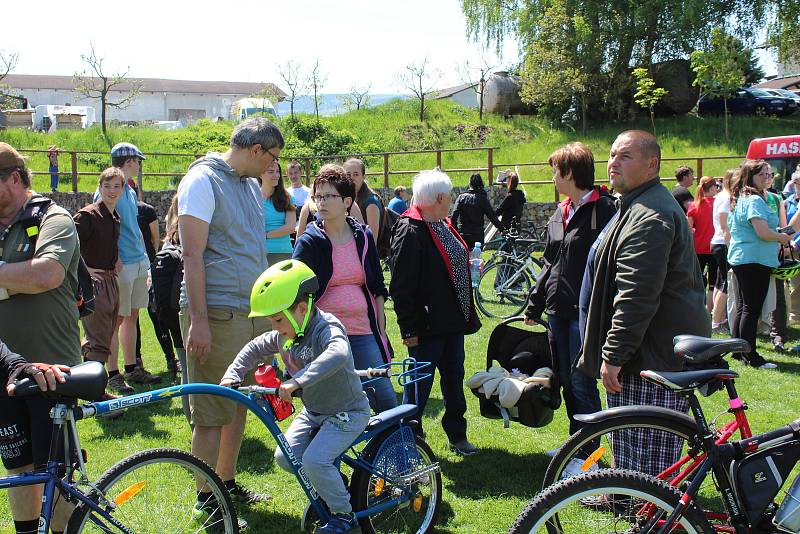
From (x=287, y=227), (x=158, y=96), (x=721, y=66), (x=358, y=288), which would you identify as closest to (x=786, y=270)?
(x=287, y=227)

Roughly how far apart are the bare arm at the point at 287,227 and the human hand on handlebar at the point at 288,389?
3.99 m

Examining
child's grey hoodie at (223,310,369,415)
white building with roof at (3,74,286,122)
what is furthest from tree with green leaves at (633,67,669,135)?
white building with roof at (3,74,286,122)

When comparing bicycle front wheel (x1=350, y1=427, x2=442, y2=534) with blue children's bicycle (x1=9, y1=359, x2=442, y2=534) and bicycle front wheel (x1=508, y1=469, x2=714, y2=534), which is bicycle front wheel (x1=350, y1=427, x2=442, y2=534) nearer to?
blue children's bicycle (x1=9, y1=359, x2=442, y2=534)

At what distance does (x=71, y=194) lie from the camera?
2075 centimetres

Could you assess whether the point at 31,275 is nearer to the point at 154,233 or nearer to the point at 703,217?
the point at 154,233

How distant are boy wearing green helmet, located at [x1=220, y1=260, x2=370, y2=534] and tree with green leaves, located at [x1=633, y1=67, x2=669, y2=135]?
30063 millimetres

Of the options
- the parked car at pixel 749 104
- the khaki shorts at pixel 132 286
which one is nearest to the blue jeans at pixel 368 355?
the khaki shorts at pixel 132 286

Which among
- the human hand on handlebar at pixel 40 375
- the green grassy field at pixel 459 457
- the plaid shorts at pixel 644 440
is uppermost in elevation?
the human hand on handlebar at pixel 40 375

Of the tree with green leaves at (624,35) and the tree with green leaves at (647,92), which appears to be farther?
the tree with green leaves at (624,35)

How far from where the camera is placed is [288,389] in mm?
3154

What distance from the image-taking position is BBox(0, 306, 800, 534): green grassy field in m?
4.39

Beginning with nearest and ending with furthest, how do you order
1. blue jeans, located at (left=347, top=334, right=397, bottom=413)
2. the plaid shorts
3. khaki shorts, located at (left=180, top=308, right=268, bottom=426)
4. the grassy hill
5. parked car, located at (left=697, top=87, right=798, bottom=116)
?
the plaid shorts < khaki shorts, located at (left=180, top=308, right=268, bottom=426) < blue jeans, located at (left=347, top=334, right=397, bottom=413) < the grassy hill < parked car, located at (left=697, top=87, right=798, bottom=116)

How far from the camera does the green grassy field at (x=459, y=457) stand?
4.39 metres

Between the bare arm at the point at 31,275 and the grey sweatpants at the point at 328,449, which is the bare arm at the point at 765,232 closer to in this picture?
A: the grey sweatpants at the point at 328,449
